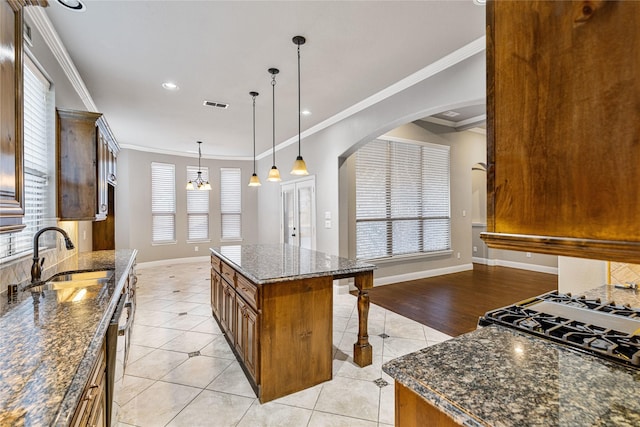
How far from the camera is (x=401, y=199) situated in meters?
5.82

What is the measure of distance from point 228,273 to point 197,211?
18.4 ft

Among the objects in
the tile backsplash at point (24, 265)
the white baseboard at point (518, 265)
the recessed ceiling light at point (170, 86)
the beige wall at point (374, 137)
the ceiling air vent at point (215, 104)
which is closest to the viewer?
the tile backsplash at point (24, 265)

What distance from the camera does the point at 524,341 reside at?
1.20 m

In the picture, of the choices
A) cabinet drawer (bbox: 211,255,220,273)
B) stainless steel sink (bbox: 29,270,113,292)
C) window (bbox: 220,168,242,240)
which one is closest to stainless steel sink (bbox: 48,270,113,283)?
stainless steel sink (bbox: 29,270,113,292)

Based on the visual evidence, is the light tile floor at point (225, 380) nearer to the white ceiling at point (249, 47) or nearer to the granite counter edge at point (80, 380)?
the granite counter edge at point (80, 380)

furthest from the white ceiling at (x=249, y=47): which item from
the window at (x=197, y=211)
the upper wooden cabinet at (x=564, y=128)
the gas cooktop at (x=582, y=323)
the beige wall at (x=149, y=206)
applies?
the window at (x=197, y=211)

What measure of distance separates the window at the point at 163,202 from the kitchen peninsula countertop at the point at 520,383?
25.2ft

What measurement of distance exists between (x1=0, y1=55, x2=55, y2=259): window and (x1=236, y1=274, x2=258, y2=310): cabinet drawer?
1579mm

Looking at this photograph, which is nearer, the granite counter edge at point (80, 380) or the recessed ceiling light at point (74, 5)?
the granite counter edge at point (80, 380)

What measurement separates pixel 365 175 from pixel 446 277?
2680 millimetres

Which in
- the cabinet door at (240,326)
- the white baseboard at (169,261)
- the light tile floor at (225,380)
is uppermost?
the cabinet door at (240,326)

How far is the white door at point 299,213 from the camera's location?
220 inches

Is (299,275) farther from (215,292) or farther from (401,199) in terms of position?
(401,199)

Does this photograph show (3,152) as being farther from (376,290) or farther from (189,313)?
(376,290)
